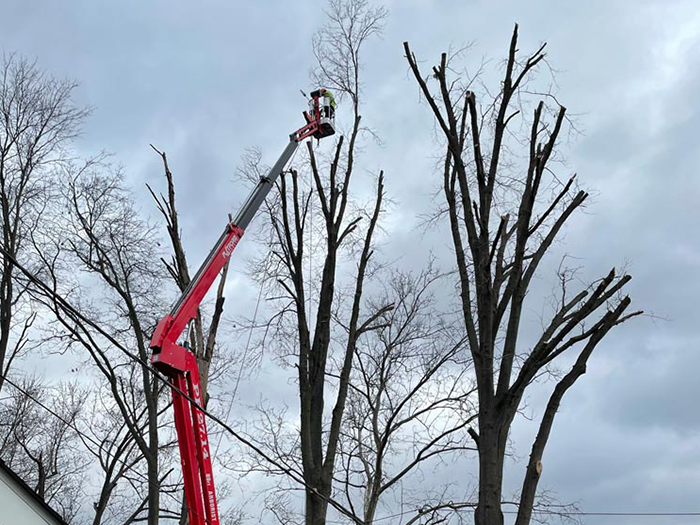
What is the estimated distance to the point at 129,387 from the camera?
1983cm

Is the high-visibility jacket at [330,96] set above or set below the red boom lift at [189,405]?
above

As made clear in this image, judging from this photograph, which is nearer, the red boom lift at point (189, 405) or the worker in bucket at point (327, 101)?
the red boom lift at point (189, 405)

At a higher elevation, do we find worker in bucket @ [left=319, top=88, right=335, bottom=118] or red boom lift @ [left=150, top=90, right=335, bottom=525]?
worker in bucket @ [left=319, top=88, right=335, bottom=118]

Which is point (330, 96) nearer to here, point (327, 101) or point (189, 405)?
point (327, 101)

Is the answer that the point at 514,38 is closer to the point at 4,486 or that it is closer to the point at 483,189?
the point at 483,189

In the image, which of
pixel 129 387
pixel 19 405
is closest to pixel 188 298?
pixel 129 387

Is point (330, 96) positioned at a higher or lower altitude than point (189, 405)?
higher

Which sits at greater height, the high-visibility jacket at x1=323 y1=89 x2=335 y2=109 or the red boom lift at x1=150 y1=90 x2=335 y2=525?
the high-visibility jacket at x1=323 y1=89 x2=335 y2=109

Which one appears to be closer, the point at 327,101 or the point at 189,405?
the point at 189,405

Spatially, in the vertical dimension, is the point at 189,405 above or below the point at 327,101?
below

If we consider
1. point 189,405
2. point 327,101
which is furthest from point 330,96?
point 189,405

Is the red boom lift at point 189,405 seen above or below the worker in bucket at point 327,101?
below

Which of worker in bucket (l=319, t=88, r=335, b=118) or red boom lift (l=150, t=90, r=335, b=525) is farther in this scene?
worker in bucket (l=319, t=88, r=335, b=118)

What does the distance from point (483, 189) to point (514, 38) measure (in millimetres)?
2003
